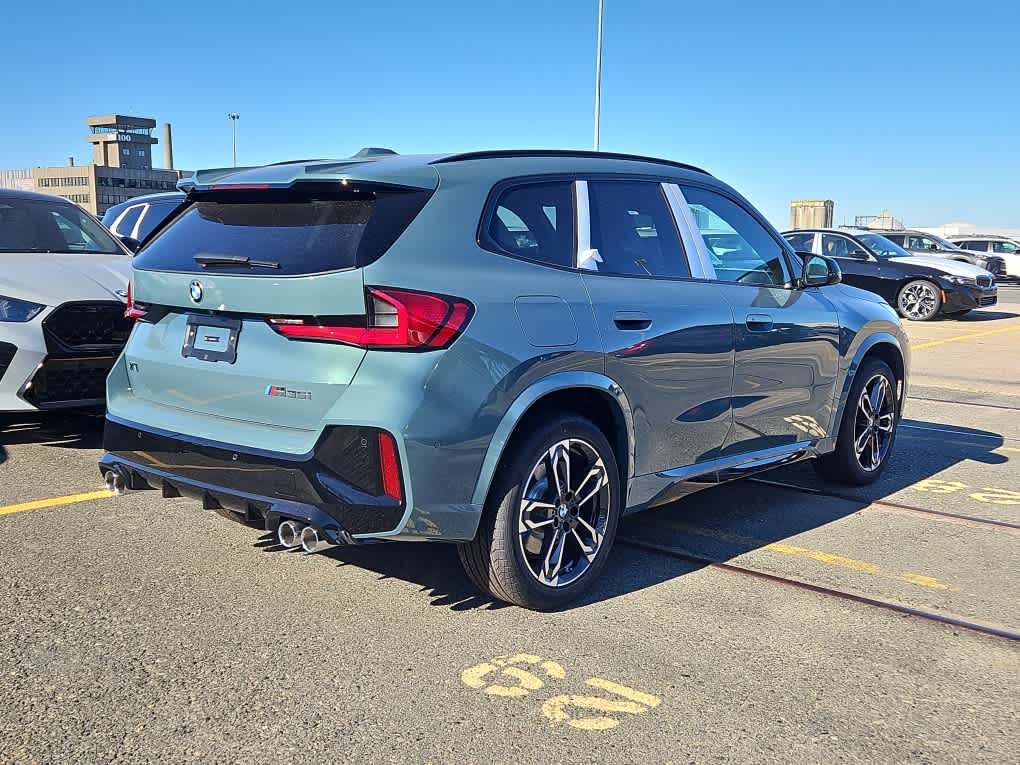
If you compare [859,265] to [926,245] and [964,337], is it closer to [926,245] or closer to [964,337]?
[964,337]

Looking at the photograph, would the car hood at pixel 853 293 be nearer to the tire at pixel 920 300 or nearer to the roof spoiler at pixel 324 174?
the roof spoiler at pixel 324 174

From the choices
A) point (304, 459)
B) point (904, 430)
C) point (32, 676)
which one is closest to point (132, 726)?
point (32, 676)

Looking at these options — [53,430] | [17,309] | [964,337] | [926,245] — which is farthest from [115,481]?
[926,245]

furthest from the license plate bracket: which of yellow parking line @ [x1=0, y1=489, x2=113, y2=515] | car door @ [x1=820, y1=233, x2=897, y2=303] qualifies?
car door @ [x1=820, y1=233, x2=897, y2=303]

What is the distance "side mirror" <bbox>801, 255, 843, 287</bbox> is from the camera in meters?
5.45

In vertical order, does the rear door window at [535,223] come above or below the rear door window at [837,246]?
below

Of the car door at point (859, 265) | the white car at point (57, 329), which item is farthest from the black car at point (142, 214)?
the car door at point (859, 265)

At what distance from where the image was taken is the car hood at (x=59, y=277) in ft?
20.2

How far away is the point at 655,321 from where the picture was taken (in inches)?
169

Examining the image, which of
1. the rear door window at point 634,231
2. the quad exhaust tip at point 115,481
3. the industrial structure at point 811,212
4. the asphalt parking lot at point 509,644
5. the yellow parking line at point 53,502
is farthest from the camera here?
the industrial structure at point 811,212

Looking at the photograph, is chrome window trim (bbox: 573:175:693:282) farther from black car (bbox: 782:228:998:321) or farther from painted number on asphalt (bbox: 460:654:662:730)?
black car (bbox: 782:228:998:321)

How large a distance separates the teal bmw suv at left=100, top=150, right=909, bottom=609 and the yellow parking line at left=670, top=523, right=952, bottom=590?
0.37m

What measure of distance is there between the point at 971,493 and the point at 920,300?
48.0 ft

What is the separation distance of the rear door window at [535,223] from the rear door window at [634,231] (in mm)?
158
